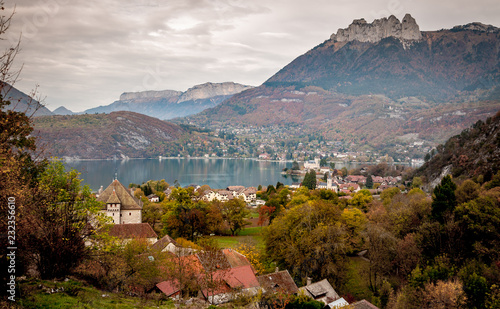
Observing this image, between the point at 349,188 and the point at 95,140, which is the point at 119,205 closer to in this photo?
the point at 349,188

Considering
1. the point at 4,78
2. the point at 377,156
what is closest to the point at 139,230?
the point at 4,78

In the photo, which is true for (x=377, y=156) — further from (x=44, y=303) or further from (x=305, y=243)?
(x=44, y=303)

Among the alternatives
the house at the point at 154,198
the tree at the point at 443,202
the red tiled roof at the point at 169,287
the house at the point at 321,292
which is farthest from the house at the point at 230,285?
the house at the point at 154,198

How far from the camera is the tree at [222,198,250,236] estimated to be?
1390 inches

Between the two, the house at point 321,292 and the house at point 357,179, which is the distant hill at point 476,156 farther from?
the house at point 357,179

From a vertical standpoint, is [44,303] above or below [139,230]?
above

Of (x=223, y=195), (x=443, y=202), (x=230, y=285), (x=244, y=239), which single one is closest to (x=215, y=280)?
(x=230, y=285)

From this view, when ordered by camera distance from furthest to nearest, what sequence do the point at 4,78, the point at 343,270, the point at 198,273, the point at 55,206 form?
the point at 343,270
the point at 198,273
the point at 55,206
the point at 4,78

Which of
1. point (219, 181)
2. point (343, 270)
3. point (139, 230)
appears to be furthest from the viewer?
point (219, 181)

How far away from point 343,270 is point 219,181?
256ft

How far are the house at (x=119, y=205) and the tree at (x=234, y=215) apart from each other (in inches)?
452

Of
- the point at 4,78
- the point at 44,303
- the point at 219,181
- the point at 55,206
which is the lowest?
the point at 219,181

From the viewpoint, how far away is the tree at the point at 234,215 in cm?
3531

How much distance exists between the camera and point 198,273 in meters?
15.7
